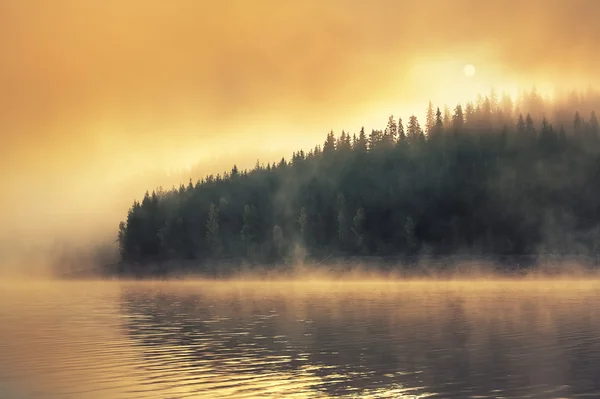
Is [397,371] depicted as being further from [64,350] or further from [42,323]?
[42,323]

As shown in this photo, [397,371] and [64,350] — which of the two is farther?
[64,350]

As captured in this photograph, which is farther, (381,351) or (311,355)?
(381,351)

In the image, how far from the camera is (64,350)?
55656 millimetres

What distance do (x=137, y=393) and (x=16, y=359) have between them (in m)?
18.3

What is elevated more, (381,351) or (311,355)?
(311,355)

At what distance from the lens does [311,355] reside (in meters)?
50.9

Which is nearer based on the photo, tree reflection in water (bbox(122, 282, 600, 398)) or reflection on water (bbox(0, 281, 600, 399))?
reflection on water (bbox(0, 281, 600, 399))

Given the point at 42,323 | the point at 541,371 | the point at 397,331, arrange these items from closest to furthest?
the point at 541,371, the point at 397,331, the point at 42,323

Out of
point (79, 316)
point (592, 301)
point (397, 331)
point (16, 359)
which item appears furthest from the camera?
point (592, 301)

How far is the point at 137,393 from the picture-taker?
36.6 meters

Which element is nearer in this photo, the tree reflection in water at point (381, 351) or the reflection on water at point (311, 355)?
the reflection on water at point (311, 355)

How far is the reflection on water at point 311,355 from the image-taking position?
3762cm

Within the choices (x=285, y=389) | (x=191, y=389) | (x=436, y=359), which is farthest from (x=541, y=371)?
(x=191, y=389)

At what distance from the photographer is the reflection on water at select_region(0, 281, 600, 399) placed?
37625 mm
